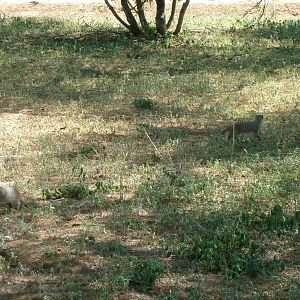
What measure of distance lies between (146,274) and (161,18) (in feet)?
32.4

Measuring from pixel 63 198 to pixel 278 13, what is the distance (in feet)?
37.9

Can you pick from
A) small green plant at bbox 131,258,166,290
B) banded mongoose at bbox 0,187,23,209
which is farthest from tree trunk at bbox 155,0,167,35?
small green plant at bbox 131,258,166,290

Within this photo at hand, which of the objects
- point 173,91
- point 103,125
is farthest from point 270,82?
point 103,125

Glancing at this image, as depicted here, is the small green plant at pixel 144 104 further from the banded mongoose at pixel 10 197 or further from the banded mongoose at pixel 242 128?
the banded mongoose at pixel 10 197

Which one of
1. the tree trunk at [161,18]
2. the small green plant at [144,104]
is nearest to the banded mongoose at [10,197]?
the small green plant at [144,104]

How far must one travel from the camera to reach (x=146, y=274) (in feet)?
17.8

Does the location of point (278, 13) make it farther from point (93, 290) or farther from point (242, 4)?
point (93, 290)

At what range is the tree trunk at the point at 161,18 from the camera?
48.3 feet

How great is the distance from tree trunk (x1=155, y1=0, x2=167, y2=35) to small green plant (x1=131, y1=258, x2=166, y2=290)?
9716 millimetres

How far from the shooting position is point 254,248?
5.88m

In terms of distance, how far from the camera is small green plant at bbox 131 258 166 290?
5.39 meters

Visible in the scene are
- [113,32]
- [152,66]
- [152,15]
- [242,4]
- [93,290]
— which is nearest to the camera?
[93,290]

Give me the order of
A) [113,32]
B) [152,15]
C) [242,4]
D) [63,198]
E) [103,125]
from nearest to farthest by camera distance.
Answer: [63,198]
[103,125]
[113,32]
[152,15]
[242,4]

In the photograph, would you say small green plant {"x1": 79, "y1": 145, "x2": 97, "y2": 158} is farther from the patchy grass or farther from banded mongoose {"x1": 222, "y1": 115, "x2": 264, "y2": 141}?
banded mongoose {"x1": 222, "y1": 115, "x2": 264, "y2": 141}
